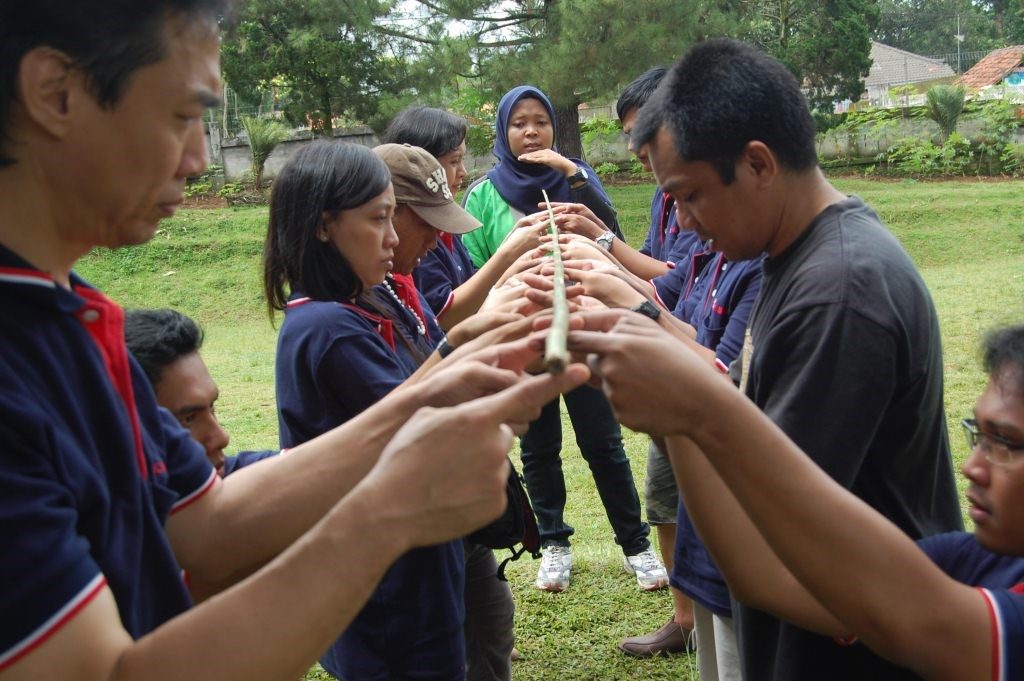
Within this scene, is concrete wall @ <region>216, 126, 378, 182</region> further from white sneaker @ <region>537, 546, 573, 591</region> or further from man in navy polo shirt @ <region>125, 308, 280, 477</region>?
man in navy polo shirt @ <region>125, 308, 280, 477</region>

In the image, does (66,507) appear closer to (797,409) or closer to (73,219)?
(73,219)

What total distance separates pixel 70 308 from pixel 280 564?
1.48 feet

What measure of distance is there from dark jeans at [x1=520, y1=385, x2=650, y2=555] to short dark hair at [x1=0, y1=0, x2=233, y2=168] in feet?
10.8

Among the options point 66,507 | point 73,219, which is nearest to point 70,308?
point 73,219

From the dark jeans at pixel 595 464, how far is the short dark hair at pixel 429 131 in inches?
49.7

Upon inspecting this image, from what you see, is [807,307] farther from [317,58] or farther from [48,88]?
[317,58]

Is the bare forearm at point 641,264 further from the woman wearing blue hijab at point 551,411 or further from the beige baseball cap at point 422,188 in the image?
the beige baseball cap at point 422,188

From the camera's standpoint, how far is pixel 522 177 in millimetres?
4805

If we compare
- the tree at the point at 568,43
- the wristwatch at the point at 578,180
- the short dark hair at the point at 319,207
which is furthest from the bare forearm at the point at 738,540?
the tree at the point at 568,43

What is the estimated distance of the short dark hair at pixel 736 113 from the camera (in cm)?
213

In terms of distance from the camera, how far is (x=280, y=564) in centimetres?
126

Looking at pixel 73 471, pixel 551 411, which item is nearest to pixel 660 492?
pixel 551 411

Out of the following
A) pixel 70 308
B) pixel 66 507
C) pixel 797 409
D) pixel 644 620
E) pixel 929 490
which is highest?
pixel 70 308

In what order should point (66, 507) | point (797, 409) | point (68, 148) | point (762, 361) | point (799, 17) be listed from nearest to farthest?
point (66, 507), point (68, 148), point (797, 409), point (762, 361), point (799, 17)
